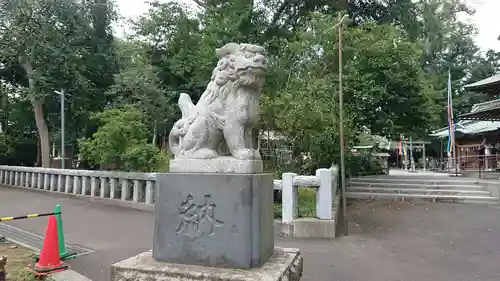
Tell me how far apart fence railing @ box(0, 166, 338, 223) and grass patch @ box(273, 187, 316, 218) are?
1.39 feet

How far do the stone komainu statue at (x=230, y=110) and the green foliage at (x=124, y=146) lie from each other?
789cm

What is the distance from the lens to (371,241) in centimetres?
703

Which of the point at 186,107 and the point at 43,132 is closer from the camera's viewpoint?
the point at 186,107

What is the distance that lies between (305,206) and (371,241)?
6.05 ft

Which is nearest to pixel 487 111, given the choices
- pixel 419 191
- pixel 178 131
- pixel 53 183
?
pixel 419 191

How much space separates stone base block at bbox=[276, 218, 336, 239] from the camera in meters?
7.09

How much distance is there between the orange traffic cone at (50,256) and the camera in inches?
179

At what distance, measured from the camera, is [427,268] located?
534 cm

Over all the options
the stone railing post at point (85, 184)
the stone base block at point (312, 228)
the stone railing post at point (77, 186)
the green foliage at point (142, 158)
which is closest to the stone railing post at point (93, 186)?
the stone railing post at point (85, 184)

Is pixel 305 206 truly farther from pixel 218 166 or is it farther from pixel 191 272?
pixel 191 272

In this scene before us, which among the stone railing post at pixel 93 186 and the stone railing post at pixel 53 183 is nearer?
the stone railing post at pixel 93 186

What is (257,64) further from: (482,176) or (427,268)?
(482,176)

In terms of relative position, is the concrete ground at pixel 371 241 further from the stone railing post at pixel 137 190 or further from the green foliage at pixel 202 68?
the green foliage at pixel 202 68

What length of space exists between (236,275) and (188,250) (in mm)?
541
